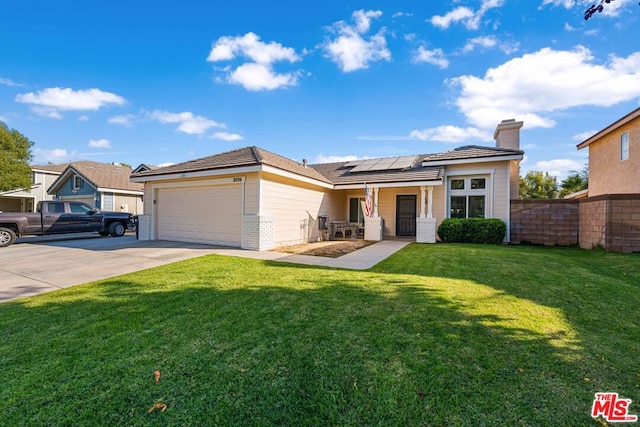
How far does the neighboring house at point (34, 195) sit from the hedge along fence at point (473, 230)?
32.4m

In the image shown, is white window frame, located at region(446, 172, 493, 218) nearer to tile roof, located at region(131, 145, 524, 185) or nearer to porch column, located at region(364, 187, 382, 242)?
tile roof, located at region(131, 145, 524, 185)

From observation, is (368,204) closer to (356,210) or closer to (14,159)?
(356,210)

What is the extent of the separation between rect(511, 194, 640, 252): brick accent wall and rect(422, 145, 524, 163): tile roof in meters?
2.12

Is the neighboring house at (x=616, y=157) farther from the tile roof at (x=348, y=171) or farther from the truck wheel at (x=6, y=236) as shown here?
the truck wheel at (x=6, y=236)

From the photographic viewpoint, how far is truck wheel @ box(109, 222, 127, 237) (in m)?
14.7

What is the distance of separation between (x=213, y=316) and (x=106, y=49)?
14.1 metres

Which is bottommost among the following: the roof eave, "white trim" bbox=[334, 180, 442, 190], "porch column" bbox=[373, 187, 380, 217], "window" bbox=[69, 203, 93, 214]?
"window" bbox=[69, 203, 93, 214]

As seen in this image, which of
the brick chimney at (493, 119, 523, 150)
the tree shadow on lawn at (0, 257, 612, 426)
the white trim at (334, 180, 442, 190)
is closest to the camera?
the tree shadow on lawn at (0, 257, 612, 426)

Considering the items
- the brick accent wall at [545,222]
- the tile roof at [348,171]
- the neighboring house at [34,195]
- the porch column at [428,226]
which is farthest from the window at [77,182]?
the brick accent wall at [545,222]

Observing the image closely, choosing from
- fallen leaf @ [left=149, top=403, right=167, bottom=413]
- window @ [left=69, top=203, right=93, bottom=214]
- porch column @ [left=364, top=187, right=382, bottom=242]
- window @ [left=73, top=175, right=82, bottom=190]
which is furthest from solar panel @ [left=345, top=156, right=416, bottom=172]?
window @ [left=73, top=175, right=82, bottom=190]

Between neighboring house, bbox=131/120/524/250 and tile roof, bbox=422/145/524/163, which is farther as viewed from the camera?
tile roof, bbox=422/145/524/163

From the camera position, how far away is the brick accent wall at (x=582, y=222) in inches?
338

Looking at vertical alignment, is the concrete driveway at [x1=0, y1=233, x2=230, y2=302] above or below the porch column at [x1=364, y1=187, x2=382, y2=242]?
below

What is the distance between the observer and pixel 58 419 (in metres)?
1.93
